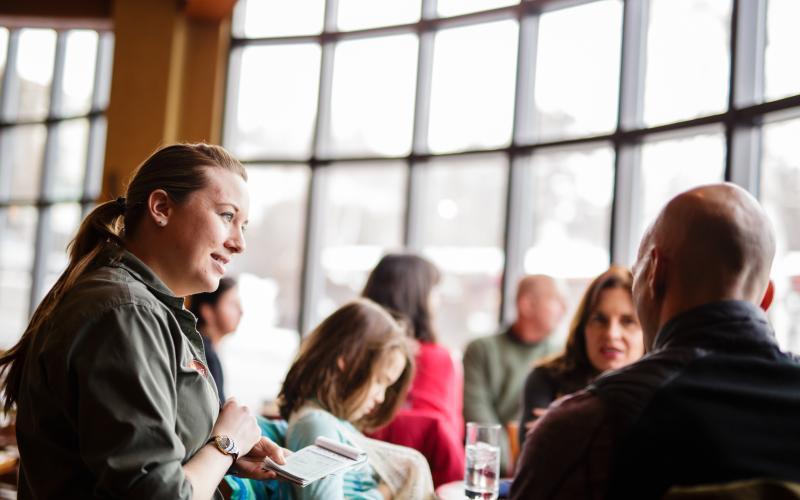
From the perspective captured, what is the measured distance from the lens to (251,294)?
5199 mm

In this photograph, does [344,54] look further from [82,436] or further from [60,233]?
[82,436]

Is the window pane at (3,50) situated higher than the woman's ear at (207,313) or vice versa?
the window pane at (3,50)

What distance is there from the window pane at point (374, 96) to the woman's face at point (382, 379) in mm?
2607

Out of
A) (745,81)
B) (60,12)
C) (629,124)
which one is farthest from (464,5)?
(60,12)

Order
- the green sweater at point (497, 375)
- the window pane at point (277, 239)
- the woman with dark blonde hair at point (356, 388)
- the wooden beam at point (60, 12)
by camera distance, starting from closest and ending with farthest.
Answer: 1. the woman with dark blonde hair at point (356, 388)
2. the green sweater at point (497, 375)
3. the window pane at point (277, 239)
4. the wooden beam at point (60, 12)

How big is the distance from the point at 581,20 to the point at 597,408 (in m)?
3.38

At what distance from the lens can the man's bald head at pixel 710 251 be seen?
3.85 feet

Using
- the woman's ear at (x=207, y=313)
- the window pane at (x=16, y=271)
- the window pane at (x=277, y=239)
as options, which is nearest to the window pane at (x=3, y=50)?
the window pane at (x=16, y=271)

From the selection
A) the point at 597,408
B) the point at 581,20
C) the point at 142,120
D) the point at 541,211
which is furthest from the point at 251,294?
the point at 597,408

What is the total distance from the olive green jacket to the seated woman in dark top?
5.70 ft

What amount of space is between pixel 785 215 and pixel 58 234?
578 centimetres

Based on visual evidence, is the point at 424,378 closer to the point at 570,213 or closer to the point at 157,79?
the point at 570,213

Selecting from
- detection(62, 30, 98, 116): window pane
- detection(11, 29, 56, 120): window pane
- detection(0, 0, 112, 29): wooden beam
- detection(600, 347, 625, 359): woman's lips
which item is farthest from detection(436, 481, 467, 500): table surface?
detection(11, 29, 56, 120): window pane

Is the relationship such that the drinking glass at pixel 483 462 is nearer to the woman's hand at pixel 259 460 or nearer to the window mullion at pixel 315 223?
the woman's hand at pixel 259 460
